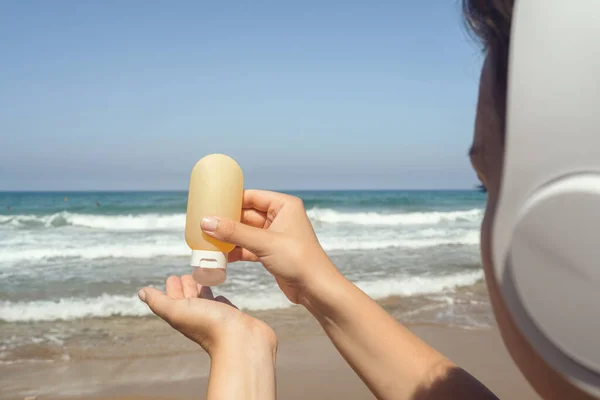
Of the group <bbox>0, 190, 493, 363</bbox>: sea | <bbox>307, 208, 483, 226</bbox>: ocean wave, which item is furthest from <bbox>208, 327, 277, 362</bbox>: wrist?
<bbox>307, 208, 483, 226</bbox>: ocean wave

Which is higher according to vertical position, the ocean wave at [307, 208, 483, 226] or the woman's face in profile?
the woman's face in profile

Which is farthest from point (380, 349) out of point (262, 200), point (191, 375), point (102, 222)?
point (102, 222)

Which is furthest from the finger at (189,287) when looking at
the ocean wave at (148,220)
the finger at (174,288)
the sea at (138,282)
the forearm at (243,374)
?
the ocean wave at (148,220)

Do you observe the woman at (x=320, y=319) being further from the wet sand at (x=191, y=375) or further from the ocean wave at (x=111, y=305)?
the ocean wave at (x=111, y=305)

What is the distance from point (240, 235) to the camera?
1688 millimetres

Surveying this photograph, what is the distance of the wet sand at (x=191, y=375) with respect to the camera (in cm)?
429

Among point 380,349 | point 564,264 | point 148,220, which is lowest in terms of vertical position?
point 148,220

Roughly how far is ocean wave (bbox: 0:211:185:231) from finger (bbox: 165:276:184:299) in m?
17.6

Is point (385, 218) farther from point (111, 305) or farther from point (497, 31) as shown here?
point (497, 31)

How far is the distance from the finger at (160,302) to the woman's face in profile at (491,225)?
3.84ft

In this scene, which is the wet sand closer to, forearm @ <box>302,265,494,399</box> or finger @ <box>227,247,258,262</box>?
finger @ <box>227,247,258,262</box>

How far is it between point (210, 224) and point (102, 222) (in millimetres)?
20716

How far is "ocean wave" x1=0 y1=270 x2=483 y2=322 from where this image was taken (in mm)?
6254

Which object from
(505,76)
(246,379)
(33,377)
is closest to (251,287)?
(33,377)
